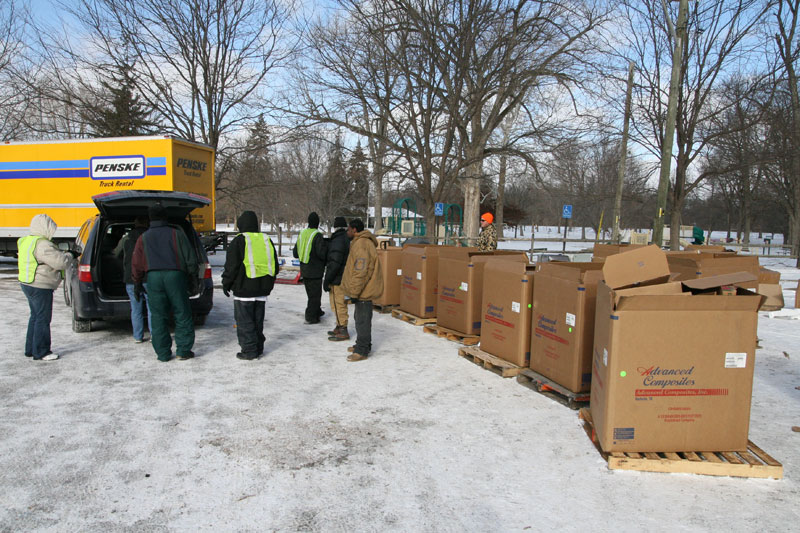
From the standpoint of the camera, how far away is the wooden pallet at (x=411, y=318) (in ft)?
27.2

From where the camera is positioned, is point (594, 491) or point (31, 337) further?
point (31, 337)

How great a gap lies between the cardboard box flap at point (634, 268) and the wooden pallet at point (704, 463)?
121 centimetres

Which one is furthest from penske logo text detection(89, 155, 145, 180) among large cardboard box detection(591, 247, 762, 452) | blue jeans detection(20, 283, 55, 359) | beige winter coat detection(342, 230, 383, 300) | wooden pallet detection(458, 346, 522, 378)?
large cardboard box detection(591, 247, 762, 452)

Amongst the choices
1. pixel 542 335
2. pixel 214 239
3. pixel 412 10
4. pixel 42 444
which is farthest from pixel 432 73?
pixel 214 239

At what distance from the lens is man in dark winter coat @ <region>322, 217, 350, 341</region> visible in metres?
7.23

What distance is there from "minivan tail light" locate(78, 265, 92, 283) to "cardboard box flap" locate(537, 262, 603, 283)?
558cm

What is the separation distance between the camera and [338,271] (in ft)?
23.9

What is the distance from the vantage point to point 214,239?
19703mm

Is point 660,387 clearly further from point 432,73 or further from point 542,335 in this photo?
point 432,73

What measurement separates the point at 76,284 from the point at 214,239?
43.6 feet

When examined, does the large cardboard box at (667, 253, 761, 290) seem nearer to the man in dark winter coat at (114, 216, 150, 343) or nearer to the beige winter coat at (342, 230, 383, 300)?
the beige winter coat at (342, 230, 383, 300)

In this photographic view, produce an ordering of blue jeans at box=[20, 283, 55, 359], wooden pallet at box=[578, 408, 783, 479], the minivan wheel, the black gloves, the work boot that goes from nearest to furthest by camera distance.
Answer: wooden pallet at box=[578, 408, 783, 479], blue jeans at box=[20, 283, 55, 359], the black gloves, the minivan wheel, the work boot

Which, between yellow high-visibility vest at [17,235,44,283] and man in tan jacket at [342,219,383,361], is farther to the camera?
man in tan jacket at [342,219,383,361]

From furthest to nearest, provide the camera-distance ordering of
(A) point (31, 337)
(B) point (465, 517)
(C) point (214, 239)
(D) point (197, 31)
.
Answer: (C) point (214, 239) < (D) point (197, 31) < (A) point (31, 337) < (B) point (465, 517)
